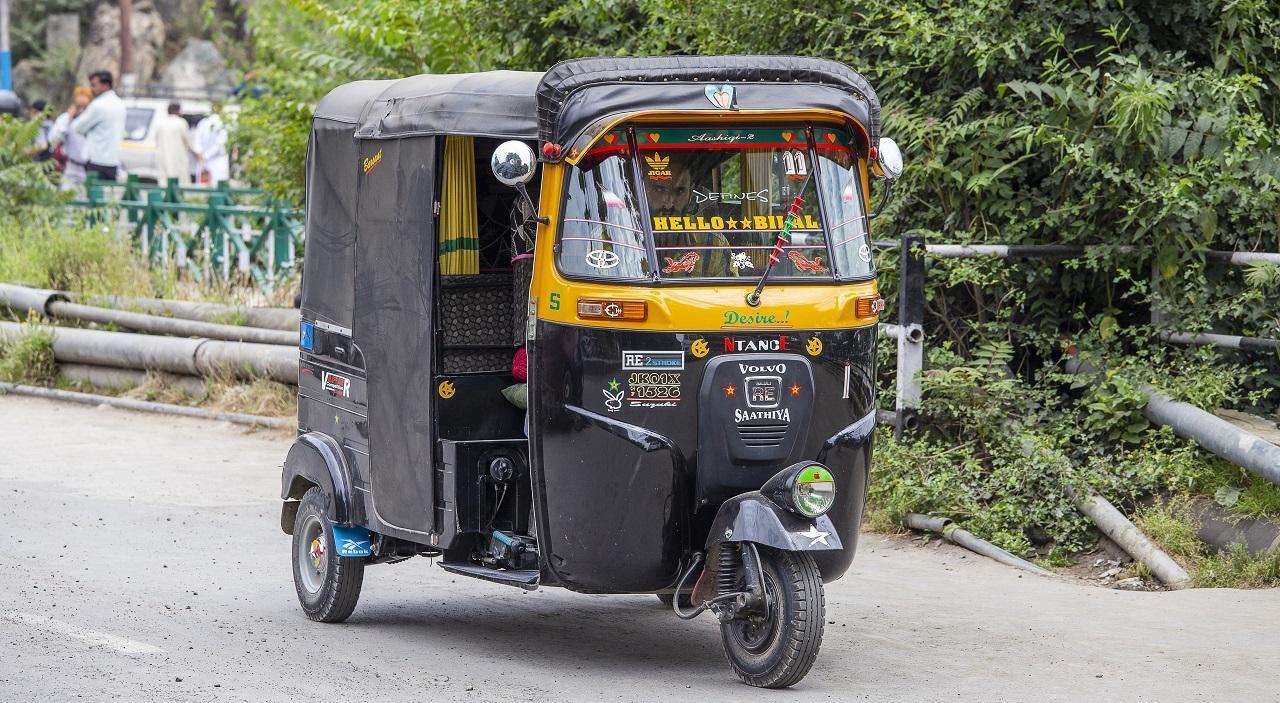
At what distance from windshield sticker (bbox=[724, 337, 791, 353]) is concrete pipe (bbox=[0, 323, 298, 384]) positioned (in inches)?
306

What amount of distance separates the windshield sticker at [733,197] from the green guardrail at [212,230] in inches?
442

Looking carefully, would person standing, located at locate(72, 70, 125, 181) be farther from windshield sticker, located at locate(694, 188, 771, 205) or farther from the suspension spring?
the suspension spring

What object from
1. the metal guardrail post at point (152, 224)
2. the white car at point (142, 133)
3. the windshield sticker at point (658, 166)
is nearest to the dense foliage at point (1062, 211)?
the windshield sticker at point (658, 166)

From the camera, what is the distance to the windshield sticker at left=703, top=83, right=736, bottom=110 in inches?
254

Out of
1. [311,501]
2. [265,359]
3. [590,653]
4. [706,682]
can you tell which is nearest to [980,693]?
[706,682]

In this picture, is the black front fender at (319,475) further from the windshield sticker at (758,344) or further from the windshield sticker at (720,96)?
the windshield sticker at (720,96)

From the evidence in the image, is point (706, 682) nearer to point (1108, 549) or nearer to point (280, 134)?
point (1108, 549)

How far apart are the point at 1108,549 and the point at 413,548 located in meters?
3.90

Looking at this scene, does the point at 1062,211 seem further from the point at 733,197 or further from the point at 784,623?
the point at 784,623

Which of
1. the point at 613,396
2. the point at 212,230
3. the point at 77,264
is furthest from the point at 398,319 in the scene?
the point at 212,230

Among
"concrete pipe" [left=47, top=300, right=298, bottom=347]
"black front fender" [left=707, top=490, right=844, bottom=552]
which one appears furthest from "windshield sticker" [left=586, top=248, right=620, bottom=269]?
"concrete pipe" [left=47, top=300, right=298, bottom=347]

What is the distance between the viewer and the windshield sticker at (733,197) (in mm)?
6605

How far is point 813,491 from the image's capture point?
6293mm

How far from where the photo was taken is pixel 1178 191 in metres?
9.68
